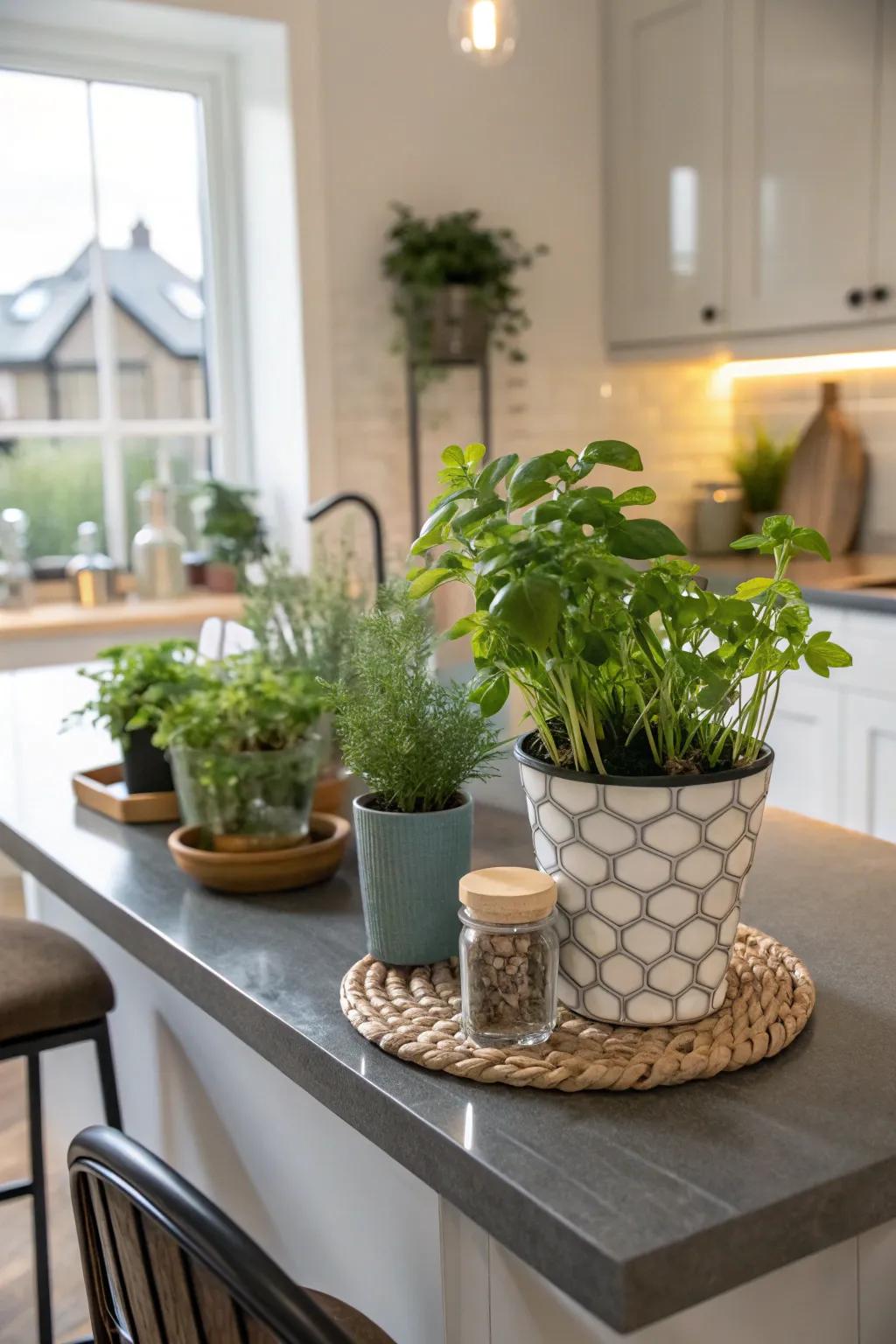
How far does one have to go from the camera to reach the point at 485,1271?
989 millimetres

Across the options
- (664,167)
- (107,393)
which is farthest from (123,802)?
(664,167)

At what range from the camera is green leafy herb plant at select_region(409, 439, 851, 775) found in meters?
0.94

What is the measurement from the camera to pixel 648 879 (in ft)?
3.26

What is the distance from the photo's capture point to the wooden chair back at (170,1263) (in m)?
0.74

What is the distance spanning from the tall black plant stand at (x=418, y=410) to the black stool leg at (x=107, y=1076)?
8.39 ft

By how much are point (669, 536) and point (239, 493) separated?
328cm

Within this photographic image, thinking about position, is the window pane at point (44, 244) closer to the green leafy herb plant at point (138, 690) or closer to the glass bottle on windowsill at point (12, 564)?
the glass bottle on windowsill at point (12, 564)

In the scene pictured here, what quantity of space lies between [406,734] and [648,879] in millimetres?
278

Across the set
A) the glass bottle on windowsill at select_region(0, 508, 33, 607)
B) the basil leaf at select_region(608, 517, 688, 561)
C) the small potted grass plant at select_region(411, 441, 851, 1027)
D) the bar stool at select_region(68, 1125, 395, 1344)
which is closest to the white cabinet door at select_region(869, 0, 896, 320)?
the glass bottle on windowsill at select_region(0, 508, 33, 607)

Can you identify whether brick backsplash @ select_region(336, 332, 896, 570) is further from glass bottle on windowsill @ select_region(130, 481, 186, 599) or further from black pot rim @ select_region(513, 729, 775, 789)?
black pot rim @ select_region(513, 729, 775, 789)

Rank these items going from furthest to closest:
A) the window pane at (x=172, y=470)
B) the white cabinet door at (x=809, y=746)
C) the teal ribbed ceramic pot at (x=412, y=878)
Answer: the window pane at (x=172, y=470), the white cabinet door at (x=809, y=746), the teal ribbed ceramic pot at (x=412, y=878)

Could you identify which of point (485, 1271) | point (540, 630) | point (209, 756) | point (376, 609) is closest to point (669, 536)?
point (540, 630)

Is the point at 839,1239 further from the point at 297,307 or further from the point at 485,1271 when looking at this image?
the point at 297,307

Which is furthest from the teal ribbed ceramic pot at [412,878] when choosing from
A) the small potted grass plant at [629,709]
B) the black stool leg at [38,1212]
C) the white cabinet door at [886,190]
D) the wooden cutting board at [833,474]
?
the wooden cutting board at [833,474]
